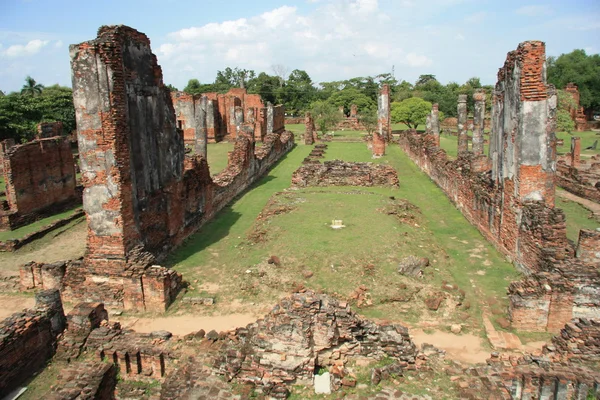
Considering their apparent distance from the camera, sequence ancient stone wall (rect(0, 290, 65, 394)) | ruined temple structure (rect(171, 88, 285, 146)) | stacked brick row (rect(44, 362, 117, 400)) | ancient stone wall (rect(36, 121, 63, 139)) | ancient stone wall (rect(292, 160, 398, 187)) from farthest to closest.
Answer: ruined temple structure (rect(171, 88, 285, 146)), ancient stone wall (rect(36, 121, 63, 139)), ancient stone wall (rect(292, 160, 398, 187)), ancient stone wall (rect(0, 290, 65, 394)), stacked brick row (rect(44, 362, 117, 400))

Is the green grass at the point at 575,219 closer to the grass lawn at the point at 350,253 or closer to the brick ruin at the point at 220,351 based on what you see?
the grass lawn at the point at 350,253

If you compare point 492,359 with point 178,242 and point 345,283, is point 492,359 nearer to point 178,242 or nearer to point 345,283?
point 345,283

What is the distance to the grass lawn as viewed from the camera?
10.3 meters

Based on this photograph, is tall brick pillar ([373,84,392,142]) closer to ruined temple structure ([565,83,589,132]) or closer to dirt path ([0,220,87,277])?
ruined temple structure ([565,83,589,132])

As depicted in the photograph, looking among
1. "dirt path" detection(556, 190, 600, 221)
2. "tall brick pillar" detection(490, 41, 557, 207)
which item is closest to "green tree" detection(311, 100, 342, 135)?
"dirt path" detection(556, 190, 600, 221)

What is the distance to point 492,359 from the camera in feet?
24.5

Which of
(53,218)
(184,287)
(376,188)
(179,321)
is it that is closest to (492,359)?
(179,321)

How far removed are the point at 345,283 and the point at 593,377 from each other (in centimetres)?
517

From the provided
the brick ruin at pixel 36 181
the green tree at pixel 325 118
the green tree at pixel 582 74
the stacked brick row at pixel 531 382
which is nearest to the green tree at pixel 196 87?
the green tree at pixel 325 118

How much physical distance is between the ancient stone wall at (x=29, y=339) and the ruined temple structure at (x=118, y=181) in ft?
6.67

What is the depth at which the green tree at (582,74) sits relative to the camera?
186ft

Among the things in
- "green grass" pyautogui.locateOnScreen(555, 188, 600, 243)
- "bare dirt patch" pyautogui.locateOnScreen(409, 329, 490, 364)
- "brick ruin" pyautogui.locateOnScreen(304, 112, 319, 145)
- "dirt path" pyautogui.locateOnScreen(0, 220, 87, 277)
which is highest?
"brick ruin" pyautogui.locateOnScreen(304, 112, 319, 145)

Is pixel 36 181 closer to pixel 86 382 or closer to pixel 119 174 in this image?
pixel 119 174

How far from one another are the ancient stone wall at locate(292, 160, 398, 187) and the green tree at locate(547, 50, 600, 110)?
153 ft
